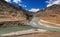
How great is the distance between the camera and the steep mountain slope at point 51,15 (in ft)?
10.9

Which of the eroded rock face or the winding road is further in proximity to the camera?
the winding road

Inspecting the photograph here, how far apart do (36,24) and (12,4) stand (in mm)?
599

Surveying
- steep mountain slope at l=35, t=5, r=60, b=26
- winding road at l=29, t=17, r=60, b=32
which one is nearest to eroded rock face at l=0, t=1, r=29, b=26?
winding road at l=29, t=17, r=60, b=32

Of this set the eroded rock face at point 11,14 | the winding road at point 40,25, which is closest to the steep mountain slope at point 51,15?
the winding road at point 40,25

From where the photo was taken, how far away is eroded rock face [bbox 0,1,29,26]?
3.14m

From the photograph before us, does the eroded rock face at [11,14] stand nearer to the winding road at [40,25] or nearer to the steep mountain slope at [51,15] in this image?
the winding road at [40,25]

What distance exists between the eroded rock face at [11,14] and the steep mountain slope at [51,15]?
10.9 inches

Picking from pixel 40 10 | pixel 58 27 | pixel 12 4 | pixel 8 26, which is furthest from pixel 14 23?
pixel 58 27

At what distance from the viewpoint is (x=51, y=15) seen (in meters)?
3.35

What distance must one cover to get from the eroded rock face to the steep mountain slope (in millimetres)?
278

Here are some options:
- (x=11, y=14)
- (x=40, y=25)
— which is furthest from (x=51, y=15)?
(x=11, y=14)

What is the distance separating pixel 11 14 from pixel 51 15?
2.57 feet

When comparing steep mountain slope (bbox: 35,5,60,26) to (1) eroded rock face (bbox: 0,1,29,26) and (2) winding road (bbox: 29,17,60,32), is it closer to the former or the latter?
(2) winding road (bbox: 29,17,60,32)

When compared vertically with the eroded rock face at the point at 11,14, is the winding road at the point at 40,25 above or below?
below
